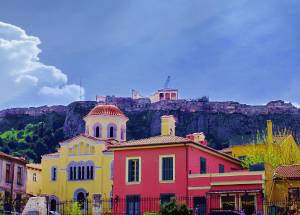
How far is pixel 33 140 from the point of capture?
133500 mm

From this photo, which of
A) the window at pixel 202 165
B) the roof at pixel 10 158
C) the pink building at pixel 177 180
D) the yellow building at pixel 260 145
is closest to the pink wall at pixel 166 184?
the pink building at pixel 177 180

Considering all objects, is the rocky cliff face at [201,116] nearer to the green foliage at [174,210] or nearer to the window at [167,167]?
the window at [167,167]

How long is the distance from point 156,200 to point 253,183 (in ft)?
22.4

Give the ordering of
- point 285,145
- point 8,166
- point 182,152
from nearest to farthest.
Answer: point 182,152 < point 285,145 < point 8,166

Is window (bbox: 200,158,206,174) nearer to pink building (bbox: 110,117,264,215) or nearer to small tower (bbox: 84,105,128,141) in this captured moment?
pink building (bbox: 110,117,264,215)

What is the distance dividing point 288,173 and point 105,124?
3209cm

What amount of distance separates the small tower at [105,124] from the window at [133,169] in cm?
2616

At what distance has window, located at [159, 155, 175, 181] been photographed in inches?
1736

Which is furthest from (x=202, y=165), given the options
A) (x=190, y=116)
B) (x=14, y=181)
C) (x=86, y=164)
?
(x=190, y=116)

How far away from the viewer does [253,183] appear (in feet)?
134

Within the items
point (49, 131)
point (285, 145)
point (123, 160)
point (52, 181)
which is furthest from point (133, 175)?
point (49, 131)

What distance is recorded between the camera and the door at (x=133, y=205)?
43.4 meters

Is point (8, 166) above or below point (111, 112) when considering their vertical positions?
below

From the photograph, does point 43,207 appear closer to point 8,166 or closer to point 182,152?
point 182,152
